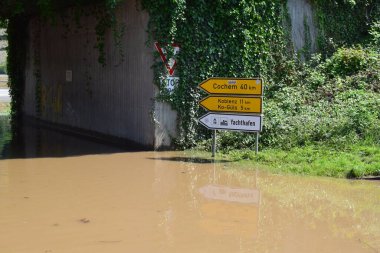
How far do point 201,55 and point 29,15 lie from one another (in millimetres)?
10053

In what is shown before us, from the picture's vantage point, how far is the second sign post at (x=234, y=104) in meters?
12.5

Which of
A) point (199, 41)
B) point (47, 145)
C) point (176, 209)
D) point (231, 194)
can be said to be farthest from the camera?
point (47, 145)

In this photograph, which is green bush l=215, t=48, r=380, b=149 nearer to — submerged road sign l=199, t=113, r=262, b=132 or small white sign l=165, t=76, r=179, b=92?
submerged road sign l=199, t=113, r=262, b=132

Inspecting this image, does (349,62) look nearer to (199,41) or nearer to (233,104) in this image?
(199,41)

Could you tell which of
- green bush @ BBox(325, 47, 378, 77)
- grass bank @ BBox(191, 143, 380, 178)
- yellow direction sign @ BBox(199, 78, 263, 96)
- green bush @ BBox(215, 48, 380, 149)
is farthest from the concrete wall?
green bush @ BBox(325, 47, 378, 77)

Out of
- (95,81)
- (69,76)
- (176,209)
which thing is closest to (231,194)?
(176,209)

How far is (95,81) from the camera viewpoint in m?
17.7

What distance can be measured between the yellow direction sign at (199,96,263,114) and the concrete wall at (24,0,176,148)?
177cm

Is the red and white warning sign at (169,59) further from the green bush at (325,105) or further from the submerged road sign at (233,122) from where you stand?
the green bush at (325,105)

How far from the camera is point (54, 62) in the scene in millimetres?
20781

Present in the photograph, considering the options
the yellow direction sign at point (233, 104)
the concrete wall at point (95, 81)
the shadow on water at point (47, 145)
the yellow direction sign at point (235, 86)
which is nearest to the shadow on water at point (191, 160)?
the yellow direction sign at point (233, 104)

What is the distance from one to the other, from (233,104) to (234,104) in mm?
23

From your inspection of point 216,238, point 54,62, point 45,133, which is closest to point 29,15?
point 54,62

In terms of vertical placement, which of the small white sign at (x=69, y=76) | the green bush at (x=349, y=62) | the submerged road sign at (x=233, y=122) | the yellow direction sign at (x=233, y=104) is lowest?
the submerged road sign at (x=233, y=122)
